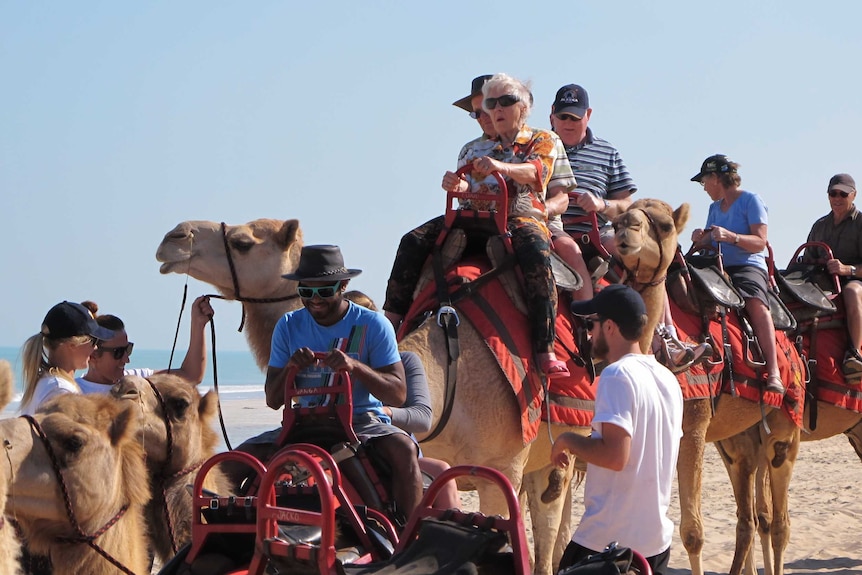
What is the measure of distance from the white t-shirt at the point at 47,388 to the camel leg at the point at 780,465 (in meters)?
6.88

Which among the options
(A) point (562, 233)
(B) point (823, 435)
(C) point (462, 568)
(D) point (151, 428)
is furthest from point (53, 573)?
(B) point (823, 435)

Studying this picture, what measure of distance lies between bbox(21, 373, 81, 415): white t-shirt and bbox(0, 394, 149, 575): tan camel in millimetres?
1264

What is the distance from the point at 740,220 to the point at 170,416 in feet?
22.7

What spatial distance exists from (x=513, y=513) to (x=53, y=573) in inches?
73.7

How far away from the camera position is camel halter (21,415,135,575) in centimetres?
459

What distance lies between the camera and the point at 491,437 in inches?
301

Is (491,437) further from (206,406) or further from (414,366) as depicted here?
(206,406)

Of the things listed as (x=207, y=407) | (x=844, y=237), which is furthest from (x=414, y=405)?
(x=844, y=237)

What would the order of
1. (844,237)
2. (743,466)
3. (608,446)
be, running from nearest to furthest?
(608,446)
(743,466)
(844,237)

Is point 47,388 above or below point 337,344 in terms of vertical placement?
below

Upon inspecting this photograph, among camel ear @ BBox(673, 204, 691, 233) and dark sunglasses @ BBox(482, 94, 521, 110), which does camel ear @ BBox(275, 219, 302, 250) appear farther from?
camel ear @ BBox(673, 204, 691, 233)

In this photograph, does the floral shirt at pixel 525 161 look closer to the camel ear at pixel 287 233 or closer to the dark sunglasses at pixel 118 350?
the camel ear at pixel 287 233

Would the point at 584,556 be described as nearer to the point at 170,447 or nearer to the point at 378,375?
the point at 378,375

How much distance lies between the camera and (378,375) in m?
5.23
